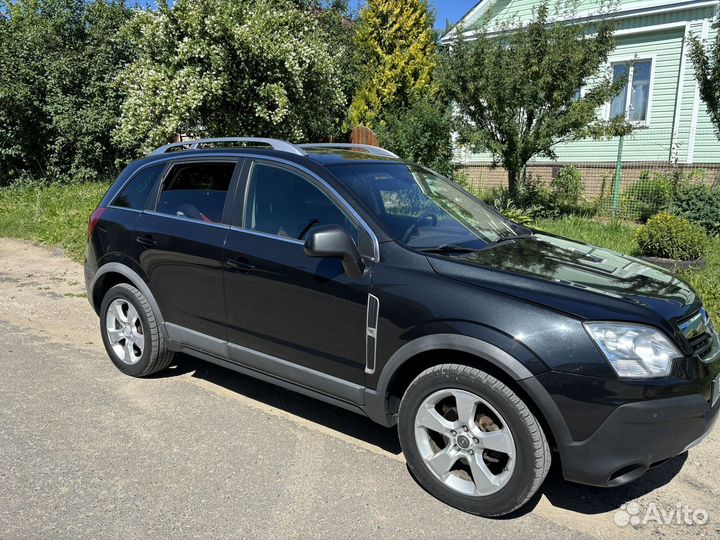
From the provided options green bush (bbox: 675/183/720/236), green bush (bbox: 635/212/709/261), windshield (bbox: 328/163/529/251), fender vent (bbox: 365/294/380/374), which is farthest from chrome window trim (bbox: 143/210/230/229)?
green bush (bbox: 675/183/720/236)

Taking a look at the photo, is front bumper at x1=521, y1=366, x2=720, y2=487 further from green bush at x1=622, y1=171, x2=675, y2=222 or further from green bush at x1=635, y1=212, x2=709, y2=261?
green bush at x1=622, y1=171, x2=675, y2=222

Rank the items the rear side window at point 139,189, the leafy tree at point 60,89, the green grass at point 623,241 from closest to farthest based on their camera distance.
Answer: the rear side window at point 139,189 → the green grass at point 623,241 → the leafy tree at point 60,89

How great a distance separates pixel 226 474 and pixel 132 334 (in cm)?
178

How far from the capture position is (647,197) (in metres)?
11.4

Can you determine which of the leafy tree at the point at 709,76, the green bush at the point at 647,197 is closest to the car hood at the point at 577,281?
the leafy tree at the point at 709,76

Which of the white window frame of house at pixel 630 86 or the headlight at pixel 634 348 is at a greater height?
the white window frame of house at pixel 630 86

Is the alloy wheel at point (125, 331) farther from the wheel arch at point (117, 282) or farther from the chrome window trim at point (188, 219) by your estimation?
the chrome window trim at point (188, 219)

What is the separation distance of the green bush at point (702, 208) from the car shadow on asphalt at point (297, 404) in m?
8.08

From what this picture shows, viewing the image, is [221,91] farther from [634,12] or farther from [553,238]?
[634,12]

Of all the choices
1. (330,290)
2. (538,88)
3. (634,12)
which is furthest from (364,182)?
(634,12)

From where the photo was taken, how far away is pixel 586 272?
10.0 feet

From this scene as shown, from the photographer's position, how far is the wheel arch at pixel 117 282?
4.27 m

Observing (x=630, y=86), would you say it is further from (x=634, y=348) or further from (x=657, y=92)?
(x=634, y=348)

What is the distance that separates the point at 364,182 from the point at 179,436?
78.0 inches
